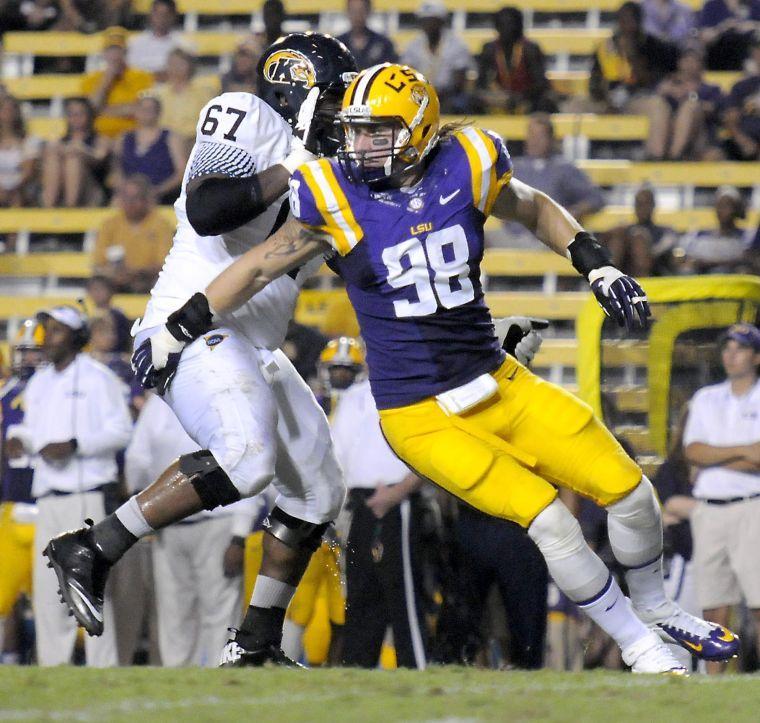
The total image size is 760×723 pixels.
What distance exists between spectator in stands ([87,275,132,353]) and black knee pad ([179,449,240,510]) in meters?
4.30

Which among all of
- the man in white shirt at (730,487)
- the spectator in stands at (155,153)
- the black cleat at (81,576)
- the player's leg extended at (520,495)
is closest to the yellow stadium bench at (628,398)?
the man in white shirt at (730,487)

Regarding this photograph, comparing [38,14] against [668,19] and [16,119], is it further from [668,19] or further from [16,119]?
[668,19]

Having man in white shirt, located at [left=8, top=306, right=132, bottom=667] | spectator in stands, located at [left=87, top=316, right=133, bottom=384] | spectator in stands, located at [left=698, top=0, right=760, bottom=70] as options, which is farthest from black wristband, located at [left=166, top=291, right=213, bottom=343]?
spectator in stands, located at [left=698, top=0, right=760, bottom=70]

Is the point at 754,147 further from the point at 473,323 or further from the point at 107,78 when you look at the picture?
the point at 473,323

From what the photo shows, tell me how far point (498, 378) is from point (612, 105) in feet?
22.2

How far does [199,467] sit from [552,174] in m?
5.61

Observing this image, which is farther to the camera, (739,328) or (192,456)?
(739,328)

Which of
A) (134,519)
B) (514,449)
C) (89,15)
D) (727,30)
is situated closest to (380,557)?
(134,519)

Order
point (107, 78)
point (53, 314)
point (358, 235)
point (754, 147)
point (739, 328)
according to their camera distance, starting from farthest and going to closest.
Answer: point (107, 78) → point (754, 147) → point (53, 314) → point (739, 328) → point (358, 235)

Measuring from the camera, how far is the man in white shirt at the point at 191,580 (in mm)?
7984

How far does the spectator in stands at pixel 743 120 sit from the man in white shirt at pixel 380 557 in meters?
4.28

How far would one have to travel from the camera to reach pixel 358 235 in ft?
15.3

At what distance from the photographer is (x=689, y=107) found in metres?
10.6

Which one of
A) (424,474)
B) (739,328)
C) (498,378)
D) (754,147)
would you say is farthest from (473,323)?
(754,147)
